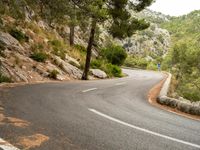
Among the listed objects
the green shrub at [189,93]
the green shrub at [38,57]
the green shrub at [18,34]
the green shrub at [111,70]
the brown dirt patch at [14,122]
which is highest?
the green shrub at [18,34]

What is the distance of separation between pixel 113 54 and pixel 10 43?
83.4 feet

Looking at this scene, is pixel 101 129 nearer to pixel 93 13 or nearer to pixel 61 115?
pixel 61 115

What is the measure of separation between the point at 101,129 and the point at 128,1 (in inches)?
769

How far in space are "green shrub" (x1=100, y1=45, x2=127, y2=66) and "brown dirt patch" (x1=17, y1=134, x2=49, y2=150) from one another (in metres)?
38.4

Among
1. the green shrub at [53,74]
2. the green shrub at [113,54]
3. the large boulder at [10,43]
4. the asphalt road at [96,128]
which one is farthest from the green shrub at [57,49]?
the asphalt road at [96,128]

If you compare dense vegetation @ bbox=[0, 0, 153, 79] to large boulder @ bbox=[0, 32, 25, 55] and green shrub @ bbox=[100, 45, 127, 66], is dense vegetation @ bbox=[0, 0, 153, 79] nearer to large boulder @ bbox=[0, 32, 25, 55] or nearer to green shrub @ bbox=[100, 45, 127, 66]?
large boulder @ bbox=[0, 32, 25, 55]

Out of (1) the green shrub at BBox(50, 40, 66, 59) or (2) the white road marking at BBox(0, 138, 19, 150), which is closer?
(2) the white road marking at BBox(0, 138, 19, 150)

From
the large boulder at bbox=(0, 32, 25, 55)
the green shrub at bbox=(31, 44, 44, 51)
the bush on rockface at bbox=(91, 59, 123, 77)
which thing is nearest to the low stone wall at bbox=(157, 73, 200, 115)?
the large boulder at bbox=(0, 32, 25, 55)

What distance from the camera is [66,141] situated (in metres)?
5.81

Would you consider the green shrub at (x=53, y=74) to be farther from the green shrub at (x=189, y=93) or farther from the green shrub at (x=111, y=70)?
the green shrub at (x=189, y=93)

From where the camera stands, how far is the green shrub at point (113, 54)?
146ft

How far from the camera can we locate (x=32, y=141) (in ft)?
18.5

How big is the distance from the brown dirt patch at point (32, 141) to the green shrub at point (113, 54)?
3842 centimetres

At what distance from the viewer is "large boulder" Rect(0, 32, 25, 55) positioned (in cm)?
2055
